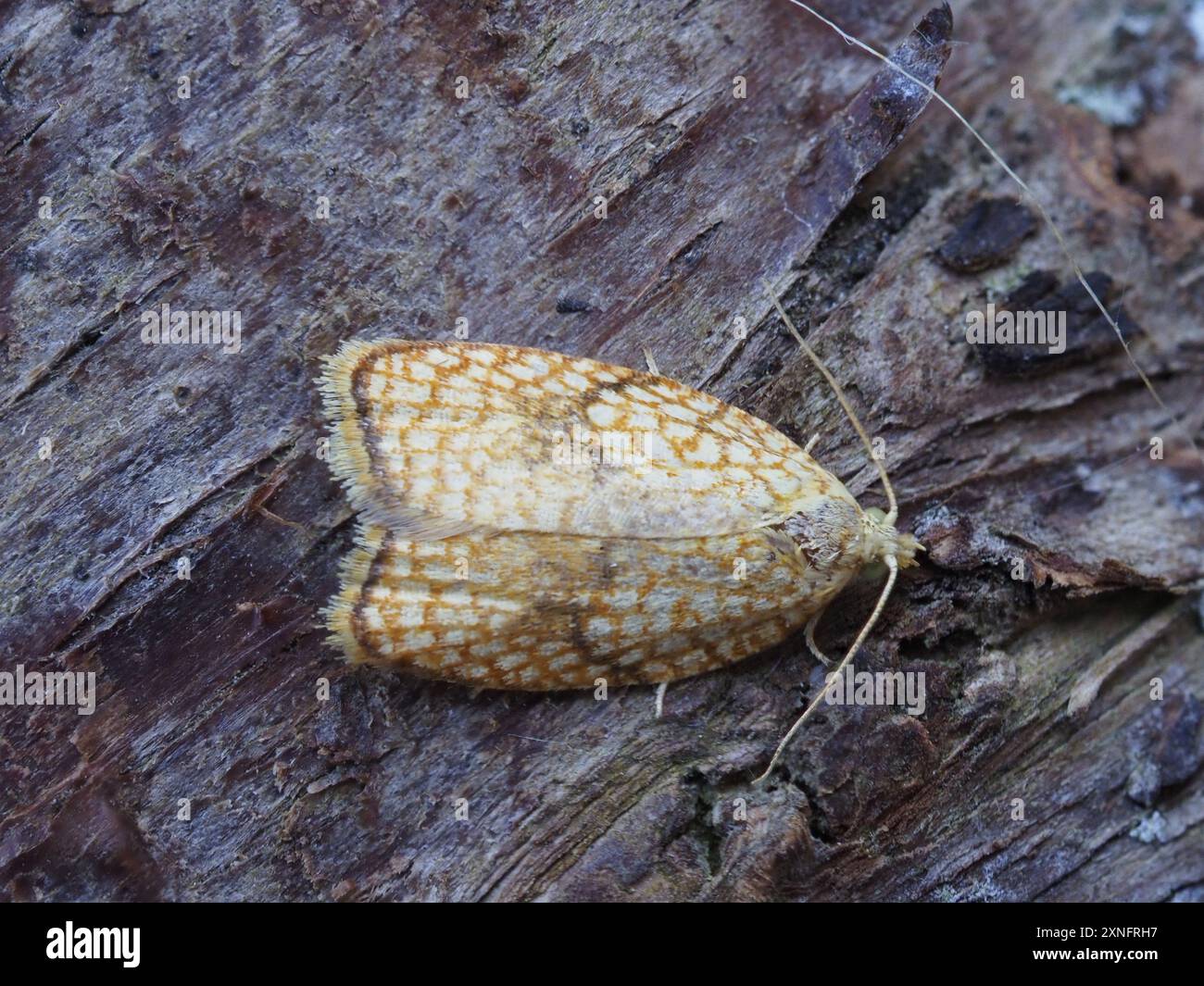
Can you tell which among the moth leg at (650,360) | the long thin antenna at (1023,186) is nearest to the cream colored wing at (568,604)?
the moth leg at (650,360)

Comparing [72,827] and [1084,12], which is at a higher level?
[1084,12]

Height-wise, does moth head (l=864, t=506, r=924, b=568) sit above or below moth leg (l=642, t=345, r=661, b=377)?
below

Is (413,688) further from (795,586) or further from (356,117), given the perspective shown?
(356,117)

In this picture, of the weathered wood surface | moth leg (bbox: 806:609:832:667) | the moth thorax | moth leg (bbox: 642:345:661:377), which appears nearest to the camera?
the weathered wood surface

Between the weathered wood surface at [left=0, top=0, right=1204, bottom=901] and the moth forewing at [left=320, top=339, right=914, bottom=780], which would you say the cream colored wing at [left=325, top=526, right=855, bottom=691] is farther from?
the weathered wood surface at [left=0, top=0, right=1204, bottom=901]

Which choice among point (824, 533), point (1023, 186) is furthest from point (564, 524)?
point (1023, 186)

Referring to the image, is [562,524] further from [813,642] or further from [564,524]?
[813,642]

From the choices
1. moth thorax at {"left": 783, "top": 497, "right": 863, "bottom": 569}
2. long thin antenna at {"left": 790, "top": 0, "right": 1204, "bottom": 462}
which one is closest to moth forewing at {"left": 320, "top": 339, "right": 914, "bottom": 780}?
moth thorax at {"left": 783, "top": 497, "right": 863, "bottom": 569}

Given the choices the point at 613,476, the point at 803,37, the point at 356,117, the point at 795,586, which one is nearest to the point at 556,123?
the point at 356,117
